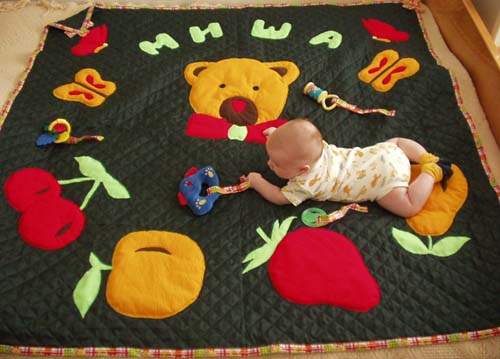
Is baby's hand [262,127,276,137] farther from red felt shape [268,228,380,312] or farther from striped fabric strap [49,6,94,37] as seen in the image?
striped fabric strap [49,6,94,37]

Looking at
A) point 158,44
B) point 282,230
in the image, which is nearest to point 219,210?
point 282,230

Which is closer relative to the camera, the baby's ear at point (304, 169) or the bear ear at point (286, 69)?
the baby's ear at point (304, 169)

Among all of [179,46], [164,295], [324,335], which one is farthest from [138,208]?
[179,46]

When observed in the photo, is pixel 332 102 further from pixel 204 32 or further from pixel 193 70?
pixel 204 32

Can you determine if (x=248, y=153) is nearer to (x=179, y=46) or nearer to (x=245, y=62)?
(x=245, y=62)

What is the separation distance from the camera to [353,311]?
3.26 feet

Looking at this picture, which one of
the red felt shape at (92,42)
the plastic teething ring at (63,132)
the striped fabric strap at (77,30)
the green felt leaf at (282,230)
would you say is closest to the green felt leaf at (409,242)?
the green felt leaf at (282,230)

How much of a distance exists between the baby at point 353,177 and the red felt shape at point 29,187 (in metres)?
0.54

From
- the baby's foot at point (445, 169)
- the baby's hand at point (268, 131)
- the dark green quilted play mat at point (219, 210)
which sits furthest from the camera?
the baby's hand at point (268, 131)

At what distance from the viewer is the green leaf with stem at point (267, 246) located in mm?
1067

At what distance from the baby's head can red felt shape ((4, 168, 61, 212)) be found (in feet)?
1.94

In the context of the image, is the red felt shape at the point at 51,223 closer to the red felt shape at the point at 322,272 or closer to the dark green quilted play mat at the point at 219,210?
the dark green quilted play mat at the point at 219,210

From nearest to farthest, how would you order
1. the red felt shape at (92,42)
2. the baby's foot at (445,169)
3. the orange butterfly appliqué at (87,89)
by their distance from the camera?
the baby's foot at (445,169)
the orange butterfly appliqué at (87,89)
the red felt shape at (92,42)

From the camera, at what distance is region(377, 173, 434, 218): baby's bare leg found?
3.72 ft
